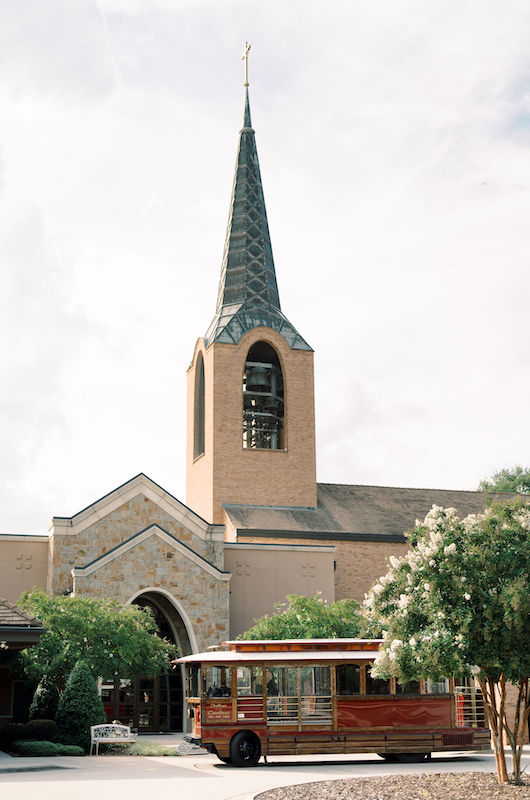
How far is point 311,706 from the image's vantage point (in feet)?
74.5

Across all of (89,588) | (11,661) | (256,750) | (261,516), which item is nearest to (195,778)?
(256,750)

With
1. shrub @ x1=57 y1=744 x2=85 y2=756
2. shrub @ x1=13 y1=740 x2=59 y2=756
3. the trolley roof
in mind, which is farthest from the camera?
shrub @ x1=57 y1=744 x2=85 y2=756

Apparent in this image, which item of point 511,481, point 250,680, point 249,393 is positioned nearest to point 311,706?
point 250,680

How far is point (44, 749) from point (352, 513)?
22.6 metres

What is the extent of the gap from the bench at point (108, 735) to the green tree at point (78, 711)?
0.43m

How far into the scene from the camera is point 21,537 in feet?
115

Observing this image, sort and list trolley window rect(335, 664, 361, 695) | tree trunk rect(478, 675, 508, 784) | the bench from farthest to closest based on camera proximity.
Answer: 1. the bench
2. trolley window rect(335, 664, 361, 695)
3. tree trunk rect(478, 675, 508, 784)

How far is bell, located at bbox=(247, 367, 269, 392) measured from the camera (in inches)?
1775

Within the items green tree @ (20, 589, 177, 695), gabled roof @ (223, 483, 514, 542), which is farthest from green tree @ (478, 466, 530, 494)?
green tree @ (20, 589, 177, 695)

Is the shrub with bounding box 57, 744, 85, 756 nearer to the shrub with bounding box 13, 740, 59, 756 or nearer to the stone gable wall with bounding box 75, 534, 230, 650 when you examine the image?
the shrub with bounding box 13, 740, 59, 756

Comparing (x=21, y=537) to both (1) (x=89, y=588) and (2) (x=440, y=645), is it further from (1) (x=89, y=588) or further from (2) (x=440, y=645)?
(2) (x=440, y=645)

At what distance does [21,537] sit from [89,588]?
4.34 meters

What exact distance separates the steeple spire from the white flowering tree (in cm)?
2858

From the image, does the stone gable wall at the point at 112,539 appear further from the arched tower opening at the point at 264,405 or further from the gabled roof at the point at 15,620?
the gabled roof at the point at 15,620
